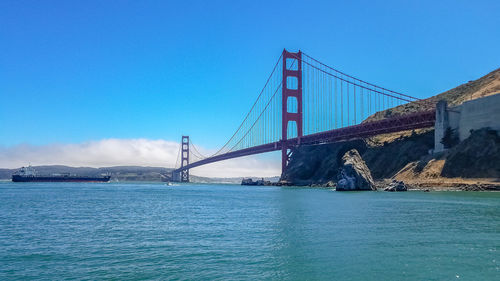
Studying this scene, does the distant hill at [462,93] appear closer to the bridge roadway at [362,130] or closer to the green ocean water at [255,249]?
the bridge roadway at [362,130]

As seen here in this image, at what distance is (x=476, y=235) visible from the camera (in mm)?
17781

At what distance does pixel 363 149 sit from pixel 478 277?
3301 inches

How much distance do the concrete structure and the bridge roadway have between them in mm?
4830

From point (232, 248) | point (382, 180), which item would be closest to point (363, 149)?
point (382, 180)

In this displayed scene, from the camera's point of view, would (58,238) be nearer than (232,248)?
No

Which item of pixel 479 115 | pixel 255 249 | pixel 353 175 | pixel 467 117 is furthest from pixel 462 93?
pixel 255 249

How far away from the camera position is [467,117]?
65.3 metres

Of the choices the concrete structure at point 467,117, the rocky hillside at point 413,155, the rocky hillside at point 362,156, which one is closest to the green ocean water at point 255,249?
the rocky hillside at point 413,155

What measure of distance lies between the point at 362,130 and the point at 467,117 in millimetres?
22330

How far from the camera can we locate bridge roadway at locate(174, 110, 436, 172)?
75375 millimetres

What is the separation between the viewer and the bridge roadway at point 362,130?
247 ft

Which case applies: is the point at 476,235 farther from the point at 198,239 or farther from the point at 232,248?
the point at 198,239

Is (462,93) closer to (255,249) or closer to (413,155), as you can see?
(413,155)

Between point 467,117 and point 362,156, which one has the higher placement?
point 467,117
